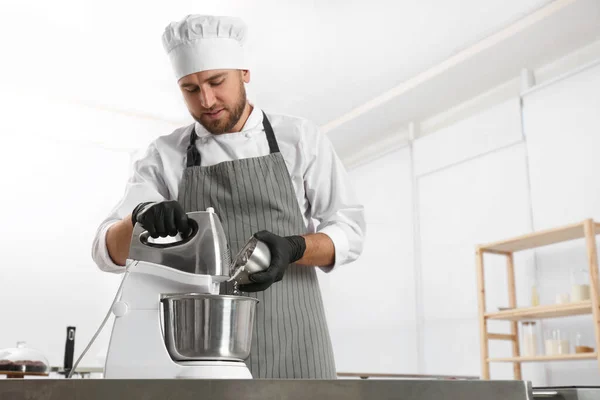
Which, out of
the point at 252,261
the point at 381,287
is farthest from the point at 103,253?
the point at 381,287

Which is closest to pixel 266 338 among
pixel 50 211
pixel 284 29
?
pixel 284 29

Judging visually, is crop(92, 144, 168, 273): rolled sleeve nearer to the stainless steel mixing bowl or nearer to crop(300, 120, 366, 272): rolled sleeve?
crop(300, 120, 366, 272): rolled sleeve

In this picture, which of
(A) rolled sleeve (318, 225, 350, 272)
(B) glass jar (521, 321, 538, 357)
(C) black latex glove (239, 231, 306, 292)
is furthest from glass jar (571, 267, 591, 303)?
(C) black latex glove (239, 231, 306, 292)

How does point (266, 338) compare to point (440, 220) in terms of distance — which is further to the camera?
point (440, 220)

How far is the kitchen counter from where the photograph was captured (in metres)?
0.53

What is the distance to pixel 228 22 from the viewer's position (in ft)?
4.99

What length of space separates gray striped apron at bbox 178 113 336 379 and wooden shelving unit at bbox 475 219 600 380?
2451mm

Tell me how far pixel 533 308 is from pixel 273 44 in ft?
7.91

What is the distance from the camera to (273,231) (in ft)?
4.57

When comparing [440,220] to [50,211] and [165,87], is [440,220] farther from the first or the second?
[50,211]

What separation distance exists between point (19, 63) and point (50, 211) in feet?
3.98

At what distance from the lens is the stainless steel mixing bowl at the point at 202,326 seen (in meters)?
0.81

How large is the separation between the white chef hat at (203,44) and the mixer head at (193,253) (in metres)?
0.60

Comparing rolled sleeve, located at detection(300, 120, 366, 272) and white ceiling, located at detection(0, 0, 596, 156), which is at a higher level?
white ceiling, located at detection(0, 0, 596, 156)
